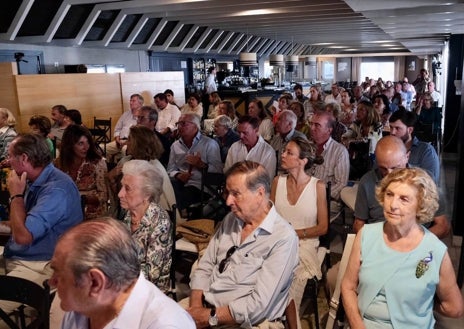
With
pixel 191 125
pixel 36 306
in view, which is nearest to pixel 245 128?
pixel 191 125

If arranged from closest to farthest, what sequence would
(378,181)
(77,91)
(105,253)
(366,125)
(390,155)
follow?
(105,253), (390,155), (378,181), (366,125), (77,91)

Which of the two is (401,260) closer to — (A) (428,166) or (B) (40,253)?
(A) (428,166)

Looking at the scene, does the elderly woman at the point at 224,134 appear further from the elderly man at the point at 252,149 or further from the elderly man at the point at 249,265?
the elderly man at the point at 249,265

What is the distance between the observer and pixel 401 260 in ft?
6.31

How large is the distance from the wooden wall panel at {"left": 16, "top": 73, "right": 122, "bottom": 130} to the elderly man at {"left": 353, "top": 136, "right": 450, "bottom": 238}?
5.86 m

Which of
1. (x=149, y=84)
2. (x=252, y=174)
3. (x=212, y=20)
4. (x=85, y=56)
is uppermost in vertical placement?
(x=212, y=20)

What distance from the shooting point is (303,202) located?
2.90m

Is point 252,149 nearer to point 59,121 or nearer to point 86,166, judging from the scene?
point 86,166

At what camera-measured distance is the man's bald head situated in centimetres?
259

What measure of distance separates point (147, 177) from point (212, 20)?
9.95 m

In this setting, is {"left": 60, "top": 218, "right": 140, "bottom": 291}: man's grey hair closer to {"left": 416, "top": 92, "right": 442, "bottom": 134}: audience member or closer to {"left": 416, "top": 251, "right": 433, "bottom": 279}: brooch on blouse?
{"left": 416, "top": 251, "right": 433, "bottom": 279}: brooch on blouse

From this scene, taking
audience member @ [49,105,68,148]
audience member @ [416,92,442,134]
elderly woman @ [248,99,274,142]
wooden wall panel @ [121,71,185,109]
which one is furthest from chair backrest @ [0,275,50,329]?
wooden wall panel @ [121,71,185,109]

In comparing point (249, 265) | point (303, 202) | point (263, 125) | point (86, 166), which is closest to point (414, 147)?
point (303, 202)

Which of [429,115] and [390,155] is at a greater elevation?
[390,155]
